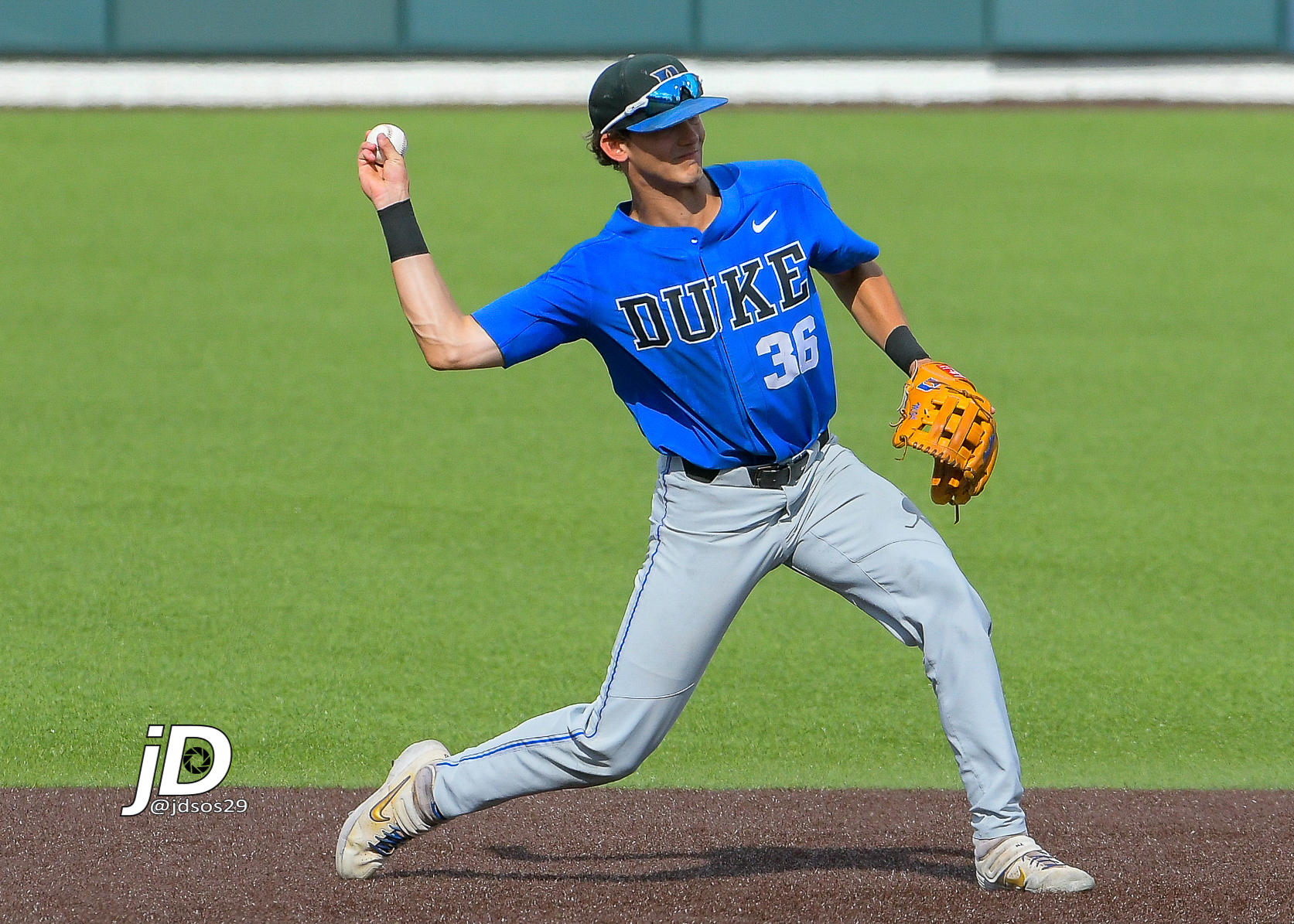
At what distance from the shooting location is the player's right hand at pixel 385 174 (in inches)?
162

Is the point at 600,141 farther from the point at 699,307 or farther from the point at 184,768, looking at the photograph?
the point at 184,768

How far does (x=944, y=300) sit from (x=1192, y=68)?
321 inches

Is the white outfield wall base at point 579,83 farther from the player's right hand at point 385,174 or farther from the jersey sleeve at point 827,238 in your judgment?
the player's right hand at point 385,174

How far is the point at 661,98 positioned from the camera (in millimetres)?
4039

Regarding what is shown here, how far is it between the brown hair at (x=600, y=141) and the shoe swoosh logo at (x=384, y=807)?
5.39ft

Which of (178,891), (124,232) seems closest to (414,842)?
(178,891)

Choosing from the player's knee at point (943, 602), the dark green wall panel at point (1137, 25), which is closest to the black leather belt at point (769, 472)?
the player's knee at point (943, 602)

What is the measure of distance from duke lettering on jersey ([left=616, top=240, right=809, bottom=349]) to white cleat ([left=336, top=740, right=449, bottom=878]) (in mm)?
1243

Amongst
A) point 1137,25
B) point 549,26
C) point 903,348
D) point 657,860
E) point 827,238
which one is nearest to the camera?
point 827,238

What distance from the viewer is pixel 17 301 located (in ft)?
40.7

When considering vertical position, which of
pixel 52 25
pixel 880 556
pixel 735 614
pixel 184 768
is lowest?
pixel 184 768

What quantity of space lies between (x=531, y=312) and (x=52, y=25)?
53.1ft

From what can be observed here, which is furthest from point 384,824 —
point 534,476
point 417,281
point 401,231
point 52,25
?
point 52,25

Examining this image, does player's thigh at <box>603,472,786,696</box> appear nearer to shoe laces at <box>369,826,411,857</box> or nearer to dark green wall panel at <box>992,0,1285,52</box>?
shoe laces at <box>369,826,411,857</box>
